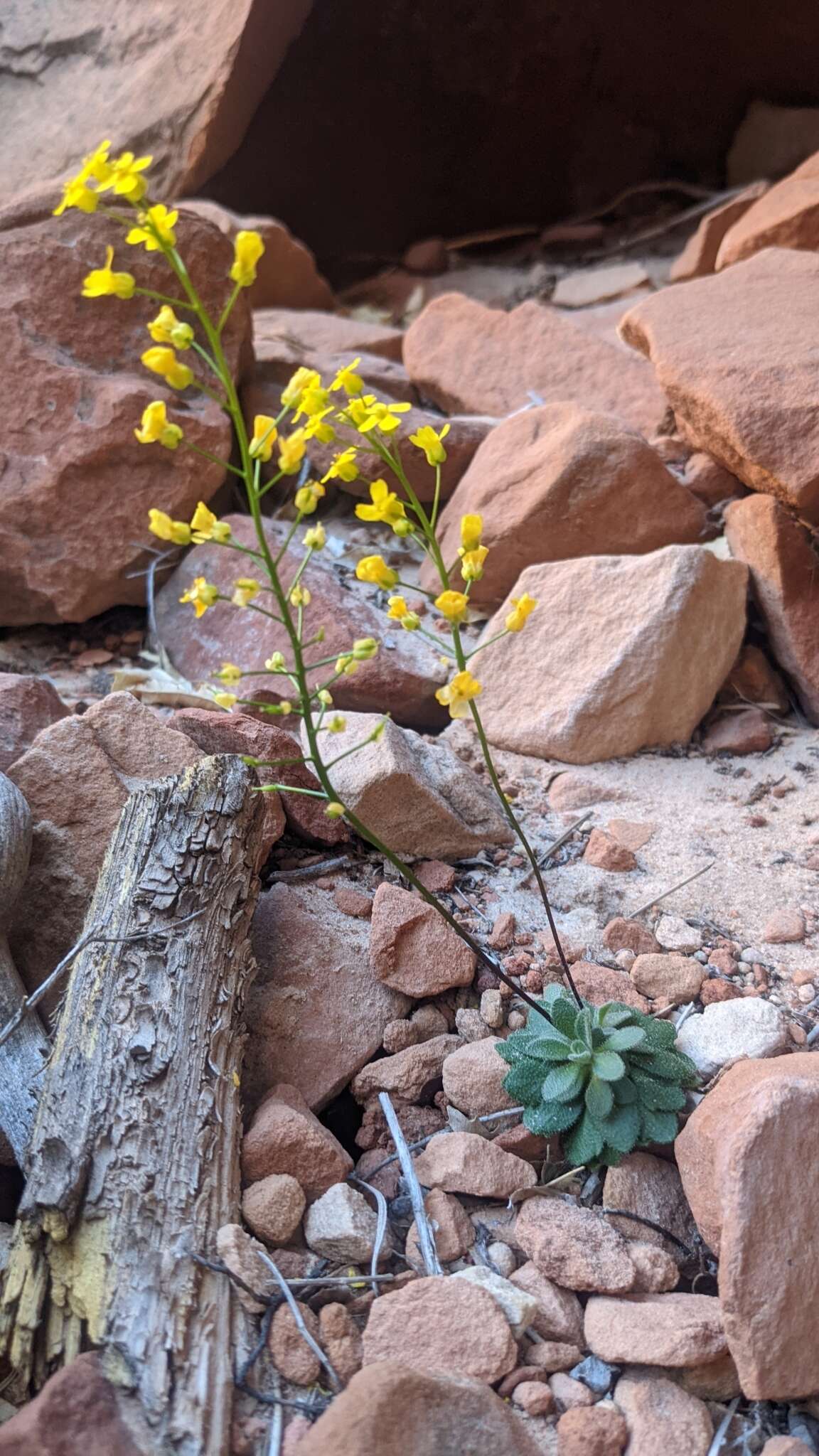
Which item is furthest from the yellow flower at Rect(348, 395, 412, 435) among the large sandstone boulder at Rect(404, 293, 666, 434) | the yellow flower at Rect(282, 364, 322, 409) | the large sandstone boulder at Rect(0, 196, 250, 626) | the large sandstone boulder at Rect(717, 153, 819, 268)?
the large sandstone boulder at Rect(717, 153, 819, 268)

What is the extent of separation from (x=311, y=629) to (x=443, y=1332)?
1773 millimetres

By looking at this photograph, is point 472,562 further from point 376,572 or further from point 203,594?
point 203,594

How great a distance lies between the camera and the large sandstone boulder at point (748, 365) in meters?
2.65

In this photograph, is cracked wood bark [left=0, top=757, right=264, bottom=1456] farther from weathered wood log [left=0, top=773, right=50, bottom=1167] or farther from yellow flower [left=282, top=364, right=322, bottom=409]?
yellow flower [left=282, top=364, right=322, bottom=409]

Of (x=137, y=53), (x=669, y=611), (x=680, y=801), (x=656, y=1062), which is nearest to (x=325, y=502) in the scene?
(x=669, y=611)

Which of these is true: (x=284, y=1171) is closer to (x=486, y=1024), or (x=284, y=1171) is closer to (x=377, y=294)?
(x=486, y=1024)

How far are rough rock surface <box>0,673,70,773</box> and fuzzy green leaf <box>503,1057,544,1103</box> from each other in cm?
117

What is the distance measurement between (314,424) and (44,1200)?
1.05 meters

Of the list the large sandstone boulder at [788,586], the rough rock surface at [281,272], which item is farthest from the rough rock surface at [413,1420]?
the rough rock surface at [281,272]

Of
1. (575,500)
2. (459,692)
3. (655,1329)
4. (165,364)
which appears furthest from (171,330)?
(575,500)

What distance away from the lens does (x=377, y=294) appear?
6.00 meters

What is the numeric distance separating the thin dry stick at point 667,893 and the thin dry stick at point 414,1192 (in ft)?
2.03

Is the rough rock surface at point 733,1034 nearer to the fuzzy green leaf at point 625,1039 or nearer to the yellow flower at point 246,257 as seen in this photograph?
the fuzzy green leaf at point 625,1039

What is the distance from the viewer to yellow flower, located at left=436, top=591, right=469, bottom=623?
1.31 metres
